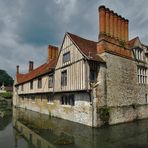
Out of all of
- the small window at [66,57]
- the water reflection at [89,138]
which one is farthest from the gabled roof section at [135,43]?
the water reflection at [89,138]

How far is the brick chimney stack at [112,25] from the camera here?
1625 cm

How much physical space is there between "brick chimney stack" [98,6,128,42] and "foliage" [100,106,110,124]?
6.26m

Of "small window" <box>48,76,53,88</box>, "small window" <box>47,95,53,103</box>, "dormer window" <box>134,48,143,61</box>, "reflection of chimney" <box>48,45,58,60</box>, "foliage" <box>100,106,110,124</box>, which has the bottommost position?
"foliage" <box>100,106,110,124</box>

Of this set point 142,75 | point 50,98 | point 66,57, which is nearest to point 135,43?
point 142,75

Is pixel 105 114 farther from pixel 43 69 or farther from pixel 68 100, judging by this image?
pixel 43 69

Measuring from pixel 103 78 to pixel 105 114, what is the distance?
2958 millimetres

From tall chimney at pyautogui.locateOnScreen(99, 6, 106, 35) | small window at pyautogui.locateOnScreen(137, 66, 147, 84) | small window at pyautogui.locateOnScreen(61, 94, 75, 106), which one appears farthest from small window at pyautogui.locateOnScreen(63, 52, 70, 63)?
small window at pyautogui.locateOnScreen(137, 66, 147, 84)

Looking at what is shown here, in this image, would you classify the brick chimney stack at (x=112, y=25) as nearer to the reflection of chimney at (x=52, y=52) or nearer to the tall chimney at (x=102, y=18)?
the tall chimney at (x=102, y=18)

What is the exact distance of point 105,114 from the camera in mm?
14570

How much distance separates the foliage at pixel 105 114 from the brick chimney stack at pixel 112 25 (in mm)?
6259

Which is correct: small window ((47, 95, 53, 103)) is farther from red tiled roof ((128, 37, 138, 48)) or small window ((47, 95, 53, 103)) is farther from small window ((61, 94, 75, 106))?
red tiled roof ((128, 37, 138, 48))

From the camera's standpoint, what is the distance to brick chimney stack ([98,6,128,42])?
53.3ft

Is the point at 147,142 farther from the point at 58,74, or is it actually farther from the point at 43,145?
the point at 58,74

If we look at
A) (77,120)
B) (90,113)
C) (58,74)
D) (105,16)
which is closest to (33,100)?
(58,74)
